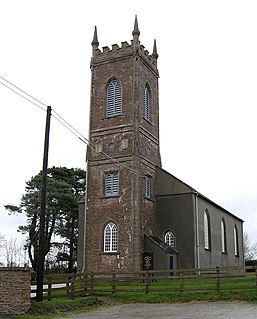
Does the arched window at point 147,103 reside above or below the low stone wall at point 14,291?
above

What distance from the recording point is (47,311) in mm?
16672

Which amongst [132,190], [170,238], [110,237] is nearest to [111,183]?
[132,190]

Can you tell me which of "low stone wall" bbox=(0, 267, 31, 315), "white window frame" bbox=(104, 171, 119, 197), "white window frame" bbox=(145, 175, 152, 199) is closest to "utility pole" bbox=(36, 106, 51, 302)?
"low stone wall" bbox=(0, 267, 31, 315)

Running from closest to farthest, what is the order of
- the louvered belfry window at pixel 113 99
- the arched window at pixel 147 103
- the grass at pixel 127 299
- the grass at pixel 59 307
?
1. the grass at pixel 59 307
2. the grass at pixel 127 299
3. the louvered belfry window at pixel 113 99
4. the arched window at pixel 147 103

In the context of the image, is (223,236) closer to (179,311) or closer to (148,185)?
(148,185)

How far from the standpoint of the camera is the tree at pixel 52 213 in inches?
1870

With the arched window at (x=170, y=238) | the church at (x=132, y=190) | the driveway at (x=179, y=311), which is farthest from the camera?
the arched window at (x=170, y=238)

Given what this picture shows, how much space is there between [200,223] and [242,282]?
39.3 feet

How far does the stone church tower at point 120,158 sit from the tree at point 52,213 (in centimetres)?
1305

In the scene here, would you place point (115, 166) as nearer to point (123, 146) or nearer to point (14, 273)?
point (123, 146)

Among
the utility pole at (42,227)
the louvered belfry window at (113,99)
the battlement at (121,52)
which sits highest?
the battlement at (121,52)

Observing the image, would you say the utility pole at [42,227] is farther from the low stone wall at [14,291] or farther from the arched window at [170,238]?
the arched window at [170,238]

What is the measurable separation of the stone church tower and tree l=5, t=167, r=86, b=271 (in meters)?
13.1

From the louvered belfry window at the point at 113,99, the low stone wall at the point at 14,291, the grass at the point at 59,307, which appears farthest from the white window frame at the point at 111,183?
the low stone wall at the point at 14,291
